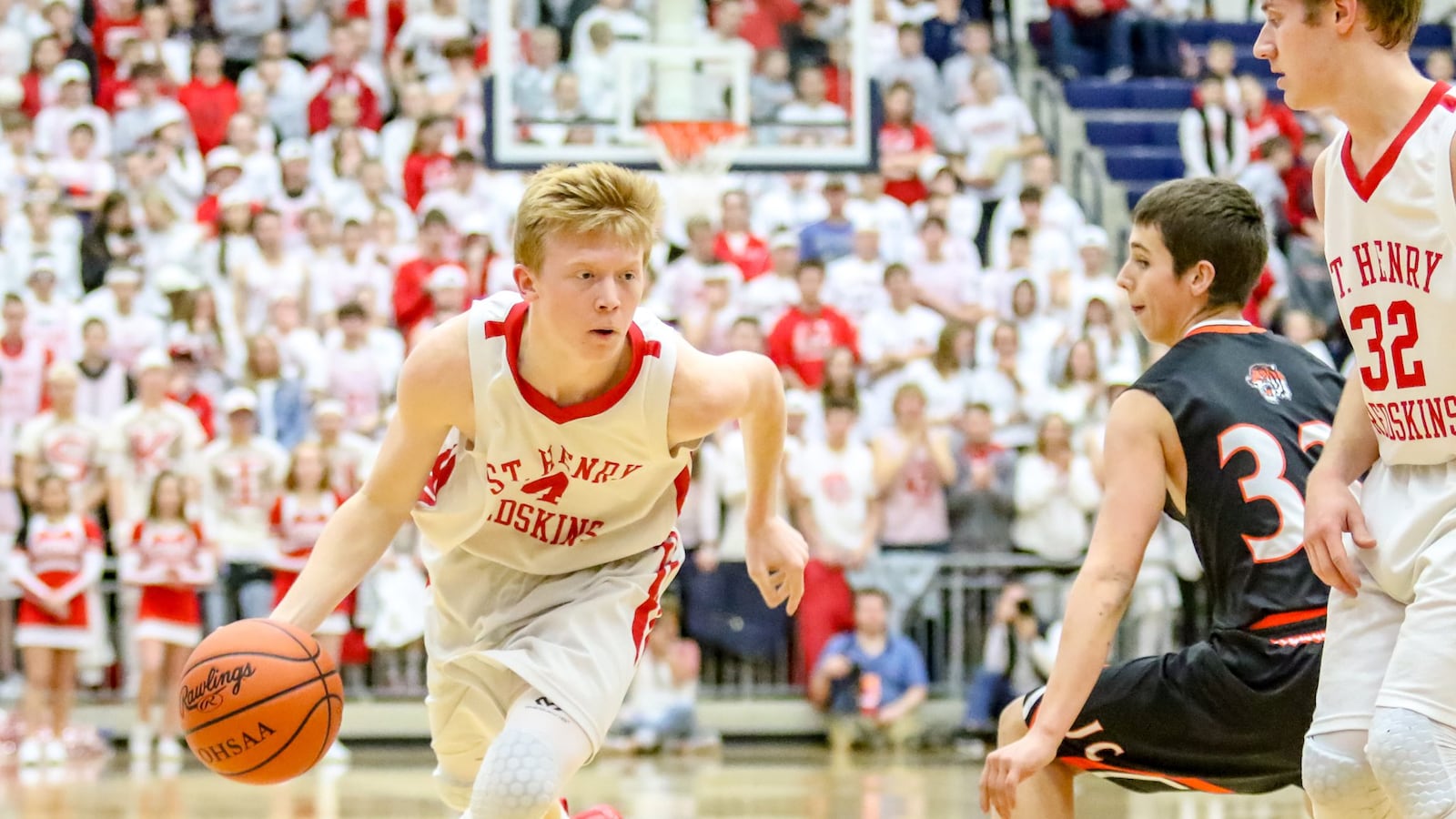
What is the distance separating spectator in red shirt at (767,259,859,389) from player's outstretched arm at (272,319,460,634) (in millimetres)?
6780

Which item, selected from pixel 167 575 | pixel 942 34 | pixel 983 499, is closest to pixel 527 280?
pixel 167 575

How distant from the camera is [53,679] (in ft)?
33.0

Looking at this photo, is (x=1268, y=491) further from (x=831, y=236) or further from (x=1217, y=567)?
(x=831, y=236)

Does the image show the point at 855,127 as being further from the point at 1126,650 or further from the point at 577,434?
the point at 577,434

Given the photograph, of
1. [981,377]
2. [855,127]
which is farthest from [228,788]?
[855,127]

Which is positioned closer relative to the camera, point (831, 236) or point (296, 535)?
point (296, 535)

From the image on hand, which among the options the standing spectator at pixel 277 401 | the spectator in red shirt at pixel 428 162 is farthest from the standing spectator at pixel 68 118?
the standing spectator at pixel 277 401

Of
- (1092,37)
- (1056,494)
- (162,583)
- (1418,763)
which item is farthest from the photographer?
(1092,37)

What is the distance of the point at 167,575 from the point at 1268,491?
24.0 feet

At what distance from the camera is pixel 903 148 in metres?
13.6

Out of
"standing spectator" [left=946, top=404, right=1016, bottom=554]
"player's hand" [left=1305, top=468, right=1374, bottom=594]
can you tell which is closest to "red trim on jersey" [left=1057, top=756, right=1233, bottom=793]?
"player's hand" [left=1305, top=468, right=1374, bottom=594]

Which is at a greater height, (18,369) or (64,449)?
(18,369)

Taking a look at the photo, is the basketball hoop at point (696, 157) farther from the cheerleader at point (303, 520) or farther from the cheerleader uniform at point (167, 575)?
the cheerleader uniform at point (167, 575)

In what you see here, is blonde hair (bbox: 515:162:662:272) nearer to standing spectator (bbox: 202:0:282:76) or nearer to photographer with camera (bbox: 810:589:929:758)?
photographer with camera (bbox: 810:589:929:758)
